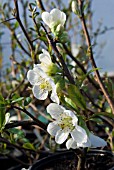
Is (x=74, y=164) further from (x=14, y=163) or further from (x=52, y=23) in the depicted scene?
(x=14, y=163)

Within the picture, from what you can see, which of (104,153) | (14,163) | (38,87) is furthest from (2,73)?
(38,87)

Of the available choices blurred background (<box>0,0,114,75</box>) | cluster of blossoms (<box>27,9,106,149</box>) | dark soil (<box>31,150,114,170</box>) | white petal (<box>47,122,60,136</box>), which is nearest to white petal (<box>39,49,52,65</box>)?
cluster of blossoms (<box>27,9,106,149</box>)

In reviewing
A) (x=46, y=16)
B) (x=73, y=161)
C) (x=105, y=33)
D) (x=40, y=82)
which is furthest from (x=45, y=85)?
(x=105, y=33)

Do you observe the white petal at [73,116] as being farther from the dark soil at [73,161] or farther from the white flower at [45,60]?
the dark soil at [73,161]

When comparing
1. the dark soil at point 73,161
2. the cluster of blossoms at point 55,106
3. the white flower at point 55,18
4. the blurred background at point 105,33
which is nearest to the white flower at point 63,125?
the cluster of blossoms at point 55,106

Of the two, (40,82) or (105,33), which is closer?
(40,82)

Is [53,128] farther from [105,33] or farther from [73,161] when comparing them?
[105,33]

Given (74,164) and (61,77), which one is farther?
(74,164)
